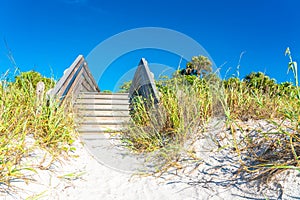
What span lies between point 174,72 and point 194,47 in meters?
1.02

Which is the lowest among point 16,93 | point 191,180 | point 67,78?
point 191,180

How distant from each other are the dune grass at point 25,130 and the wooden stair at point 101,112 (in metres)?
0.82

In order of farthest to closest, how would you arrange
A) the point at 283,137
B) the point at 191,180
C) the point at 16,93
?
the point at 16,93 < the point at 191,180 < the point at 283,137

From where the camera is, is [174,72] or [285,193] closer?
[285,193]

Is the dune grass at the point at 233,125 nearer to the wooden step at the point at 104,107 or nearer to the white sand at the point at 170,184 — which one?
the white sand at the point at 170,184

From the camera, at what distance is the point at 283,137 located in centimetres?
227

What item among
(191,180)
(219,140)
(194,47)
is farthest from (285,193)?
(194,47)

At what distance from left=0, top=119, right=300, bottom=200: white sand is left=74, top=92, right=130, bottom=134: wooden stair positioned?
1.75 metres

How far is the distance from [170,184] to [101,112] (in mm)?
3654

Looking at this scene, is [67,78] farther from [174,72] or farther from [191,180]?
[191,180]

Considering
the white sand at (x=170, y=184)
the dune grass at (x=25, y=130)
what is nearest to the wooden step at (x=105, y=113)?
the dune grass at (x=25, y=130)

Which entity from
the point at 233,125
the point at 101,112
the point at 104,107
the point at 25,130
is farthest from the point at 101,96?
the point at 233,125

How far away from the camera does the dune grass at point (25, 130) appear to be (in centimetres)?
245

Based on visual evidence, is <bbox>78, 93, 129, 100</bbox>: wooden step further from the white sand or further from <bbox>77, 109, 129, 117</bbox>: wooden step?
the white sand
